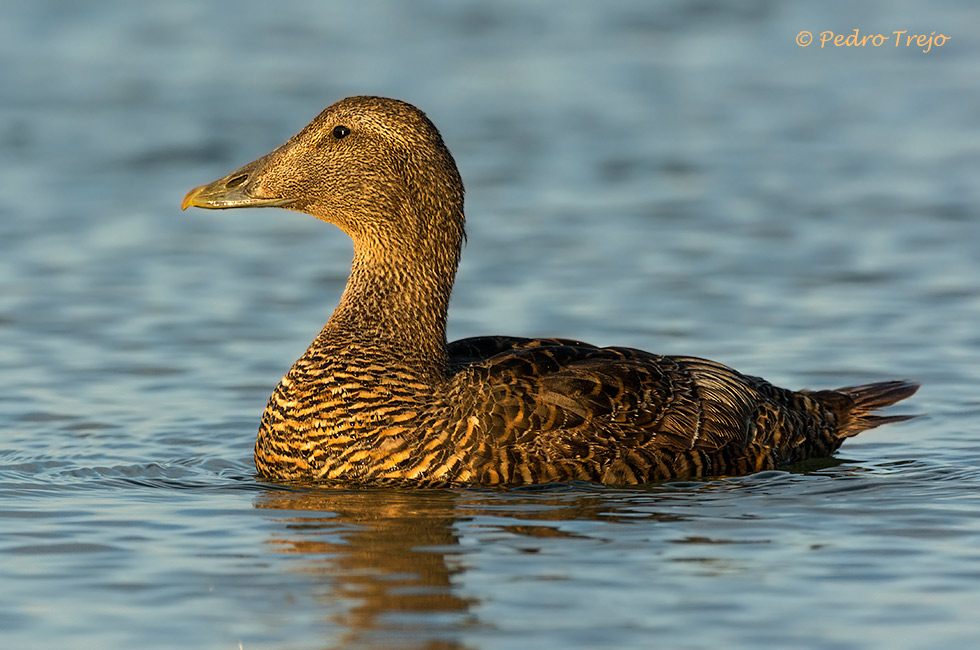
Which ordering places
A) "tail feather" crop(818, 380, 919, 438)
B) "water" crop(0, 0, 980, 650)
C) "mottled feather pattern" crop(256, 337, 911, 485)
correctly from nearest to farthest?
"water" crop(0, 0, 980, 650), "mottled feather pattern" crop(256, 337, 911, 485), "tail feather" crop(818, 380, 919, 438)

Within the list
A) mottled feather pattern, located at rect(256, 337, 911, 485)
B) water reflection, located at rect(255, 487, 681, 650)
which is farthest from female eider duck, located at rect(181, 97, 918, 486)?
water reflection, located at rect(255, 487, 681, 650)

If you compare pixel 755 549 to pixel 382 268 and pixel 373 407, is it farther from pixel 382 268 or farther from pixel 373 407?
pixel 382 268

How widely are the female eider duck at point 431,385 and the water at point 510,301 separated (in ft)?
0.67

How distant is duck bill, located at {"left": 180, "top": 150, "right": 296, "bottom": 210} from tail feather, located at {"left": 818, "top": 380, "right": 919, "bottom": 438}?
3.23 metres

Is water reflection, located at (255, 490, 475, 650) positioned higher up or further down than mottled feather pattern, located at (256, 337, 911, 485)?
further down

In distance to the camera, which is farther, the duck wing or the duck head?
the duck head

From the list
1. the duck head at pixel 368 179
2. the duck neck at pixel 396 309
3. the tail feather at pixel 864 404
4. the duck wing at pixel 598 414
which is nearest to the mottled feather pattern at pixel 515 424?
the duck wing at pixel 598 414

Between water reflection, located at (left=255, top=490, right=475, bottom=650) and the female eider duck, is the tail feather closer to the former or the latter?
the female eider duck

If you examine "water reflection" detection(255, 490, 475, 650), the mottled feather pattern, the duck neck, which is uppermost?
the duck neck

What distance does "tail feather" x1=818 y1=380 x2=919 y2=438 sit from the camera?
377 inches

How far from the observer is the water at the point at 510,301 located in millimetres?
6531

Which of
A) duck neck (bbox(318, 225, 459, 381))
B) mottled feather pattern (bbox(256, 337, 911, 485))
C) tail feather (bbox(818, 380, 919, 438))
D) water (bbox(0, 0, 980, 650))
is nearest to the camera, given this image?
water (bbox(0, 0, 980, 650))

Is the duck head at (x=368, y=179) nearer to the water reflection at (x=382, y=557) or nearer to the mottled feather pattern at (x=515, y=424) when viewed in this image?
the mottled feather pattern at (x=515, y=424)

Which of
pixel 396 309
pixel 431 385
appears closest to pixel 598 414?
pixel 431 385
